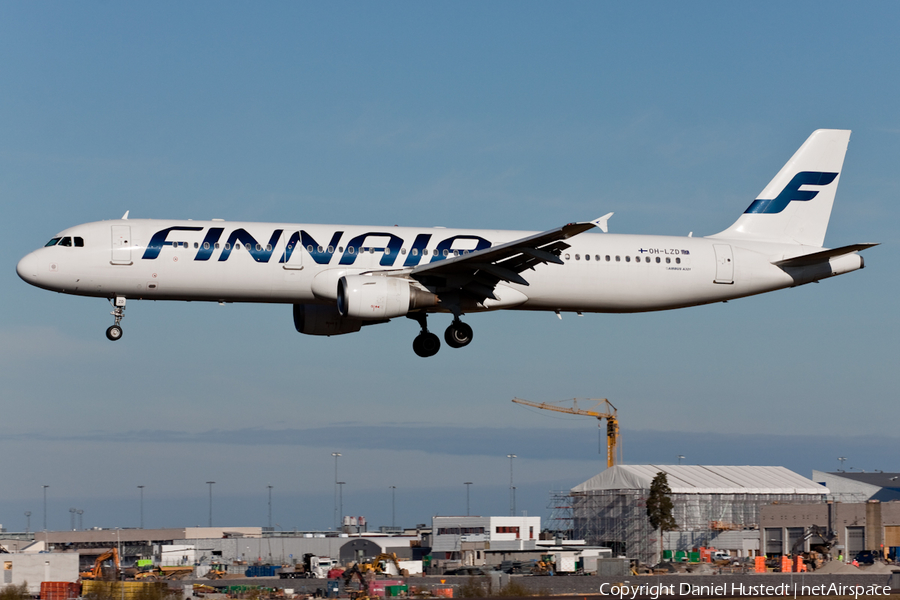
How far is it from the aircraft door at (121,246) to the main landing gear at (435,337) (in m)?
10.4

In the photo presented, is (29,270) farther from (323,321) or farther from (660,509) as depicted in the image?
(660,509)

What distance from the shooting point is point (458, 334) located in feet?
132

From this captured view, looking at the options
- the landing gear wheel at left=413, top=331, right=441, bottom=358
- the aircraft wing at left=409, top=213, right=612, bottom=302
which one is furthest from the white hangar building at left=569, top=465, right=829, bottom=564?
the aircraft wing at left=409, top=213, right=612, bottom=302

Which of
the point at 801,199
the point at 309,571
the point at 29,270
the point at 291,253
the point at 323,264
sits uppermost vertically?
the point at 801,199

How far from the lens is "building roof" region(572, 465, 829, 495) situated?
97.4m

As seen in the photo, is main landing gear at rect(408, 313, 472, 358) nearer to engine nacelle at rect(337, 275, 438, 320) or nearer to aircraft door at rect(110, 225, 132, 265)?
engine nacelle at rect(337, 275, 438, 320)

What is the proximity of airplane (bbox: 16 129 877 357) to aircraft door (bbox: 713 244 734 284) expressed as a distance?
0.13 ft

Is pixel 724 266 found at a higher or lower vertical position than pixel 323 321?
higher

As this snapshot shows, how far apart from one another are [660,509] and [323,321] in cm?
5318

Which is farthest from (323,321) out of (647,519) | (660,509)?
(647,519)

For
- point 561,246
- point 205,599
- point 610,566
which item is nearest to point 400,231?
point 561,246

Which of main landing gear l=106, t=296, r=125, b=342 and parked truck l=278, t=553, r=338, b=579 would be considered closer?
main landing gear l=106, t=296, r=125, b=342

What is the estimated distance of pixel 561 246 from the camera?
36781mm

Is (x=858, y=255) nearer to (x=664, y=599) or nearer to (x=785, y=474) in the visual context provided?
(x=664, y=599)
